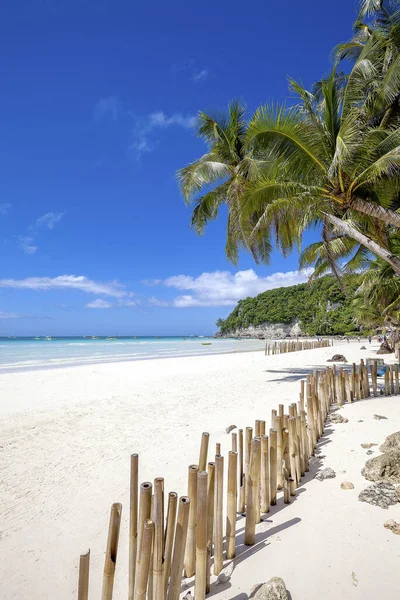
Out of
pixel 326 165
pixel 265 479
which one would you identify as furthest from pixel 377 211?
pixel 265 479

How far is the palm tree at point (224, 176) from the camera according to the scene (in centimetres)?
1085

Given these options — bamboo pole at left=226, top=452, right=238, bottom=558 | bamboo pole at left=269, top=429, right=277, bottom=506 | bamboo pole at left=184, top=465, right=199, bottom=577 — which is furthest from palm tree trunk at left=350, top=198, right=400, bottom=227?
bamboo pole at left=184, top=465, right=199, bottom=577

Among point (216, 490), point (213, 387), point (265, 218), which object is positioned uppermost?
point (265, 218)

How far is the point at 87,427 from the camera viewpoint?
6.33 meters

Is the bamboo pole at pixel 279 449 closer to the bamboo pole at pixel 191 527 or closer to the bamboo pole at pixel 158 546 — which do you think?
the bamboo pole at pixel 191 527

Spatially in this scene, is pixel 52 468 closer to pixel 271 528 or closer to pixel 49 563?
pixel 49 563

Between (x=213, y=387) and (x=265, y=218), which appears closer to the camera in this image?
(x=265, y=218)

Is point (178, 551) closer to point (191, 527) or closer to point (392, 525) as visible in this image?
point (191, 527)

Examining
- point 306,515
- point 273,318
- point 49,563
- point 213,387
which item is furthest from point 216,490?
point 273,318

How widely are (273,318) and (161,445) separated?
84990 millimetres

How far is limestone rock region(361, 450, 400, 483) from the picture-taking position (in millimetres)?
3338

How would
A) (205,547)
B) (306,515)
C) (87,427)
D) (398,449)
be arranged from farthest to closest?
(87,427) → (398,449) → (306,515) → (205,547)

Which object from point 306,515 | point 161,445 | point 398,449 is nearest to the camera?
point 306,515

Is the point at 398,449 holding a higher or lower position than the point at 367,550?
higher
